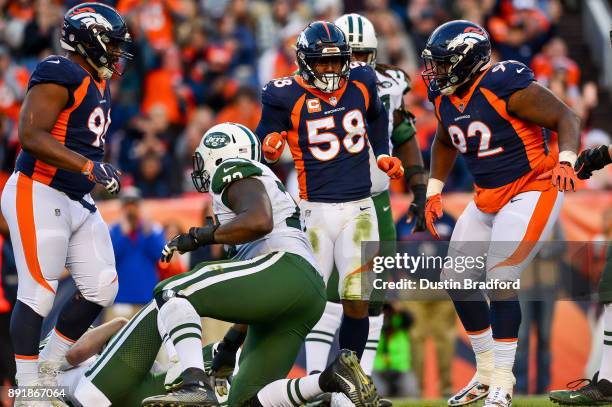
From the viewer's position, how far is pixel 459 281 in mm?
7660

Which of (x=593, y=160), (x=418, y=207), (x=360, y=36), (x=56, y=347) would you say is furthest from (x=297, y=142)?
(x=56, y=347)

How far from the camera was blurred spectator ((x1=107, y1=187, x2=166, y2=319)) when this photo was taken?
10992 mm

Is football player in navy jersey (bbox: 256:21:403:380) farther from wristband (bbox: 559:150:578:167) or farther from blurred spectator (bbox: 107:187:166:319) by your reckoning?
blurred spectator (bbox: 107:187:166:319)

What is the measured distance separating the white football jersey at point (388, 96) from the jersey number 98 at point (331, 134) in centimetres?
44

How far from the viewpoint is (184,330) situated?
6.54 m

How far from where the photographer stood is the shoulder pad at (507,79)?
7.40m

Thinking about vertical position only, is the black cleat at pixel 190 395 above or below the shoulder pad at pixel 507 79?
below

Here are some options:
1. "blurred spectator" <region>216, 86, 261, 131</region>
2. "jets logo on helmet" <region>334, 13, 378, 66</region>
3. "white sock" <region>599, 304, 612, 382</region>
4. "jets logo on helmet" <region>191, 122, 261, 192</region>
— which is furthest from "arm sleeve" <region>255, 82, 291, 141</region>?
"blurred spectator" <region>216, 86, 261, 131</region>

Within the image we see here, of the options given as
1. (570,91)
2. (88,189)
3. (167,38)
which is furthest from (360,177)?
(167,38)

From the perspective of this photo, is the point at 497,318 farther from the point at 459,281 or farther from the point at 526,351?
the point at 526,351

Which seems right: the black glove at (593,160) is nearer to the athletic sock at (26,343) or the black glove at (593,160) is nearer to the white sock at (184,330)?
the white sock at (184,330)

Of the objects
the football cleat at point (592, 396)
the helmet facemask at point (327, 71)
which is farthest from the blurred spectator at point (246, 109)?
the football cleat at point (592, 396)

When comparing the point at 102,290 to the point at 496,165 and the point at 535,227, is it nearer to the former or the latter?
the point at 496,165

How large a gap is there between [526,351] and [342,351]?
14.3ft
